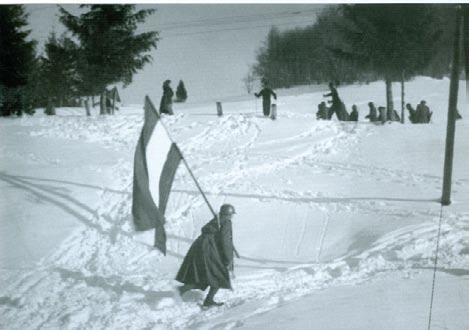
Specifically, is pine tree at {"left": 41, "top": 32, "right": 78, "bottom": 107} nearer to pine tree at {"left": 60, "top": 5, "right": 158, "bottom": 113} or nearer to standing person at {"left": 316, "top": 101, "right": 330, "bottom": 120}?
pine tree at {"left": 60, "top": 5, "right": 158, "bottom": 113}

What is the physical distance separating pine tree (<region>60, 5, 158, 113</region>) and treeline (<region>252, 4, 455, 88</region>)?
13.5ft

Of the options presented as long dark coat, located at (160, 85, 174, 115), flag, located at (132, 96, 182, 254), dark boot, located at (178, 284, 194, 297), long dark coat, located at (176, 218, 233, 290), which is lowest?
dark boot, located at (178, 284, 194, 297)

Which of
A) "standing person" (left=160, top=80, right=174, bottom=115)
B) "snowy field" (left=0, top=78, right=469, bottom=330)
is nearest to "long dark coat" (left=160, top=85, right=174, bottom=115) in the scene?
"standing person" (left=160, top=80, right=174, bottom=115)

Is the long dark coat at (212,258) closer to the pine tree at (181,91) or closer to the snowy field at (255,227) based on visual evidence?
the snowy field at (255,227)

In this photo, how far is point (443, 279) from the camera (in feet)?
23.8

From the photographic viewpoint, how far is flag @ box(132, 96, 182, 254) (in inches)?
334

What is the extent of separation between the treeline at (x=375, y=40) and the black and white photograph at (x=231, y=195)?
9 centimetres

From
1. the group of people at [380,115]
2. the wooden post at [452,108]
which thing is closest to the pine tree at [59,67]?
the group of people at [380,115]

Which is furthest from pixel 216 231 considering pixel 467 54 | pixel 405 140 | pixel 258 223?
pixel 405 140

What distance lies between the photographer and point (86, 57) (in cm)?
1866

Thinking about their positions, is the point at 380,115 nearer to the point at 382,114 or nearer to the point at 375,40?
the point at 382,114

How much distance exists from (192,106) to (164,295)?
1683 centimetres

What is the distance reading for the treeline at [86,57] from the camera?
15734mm

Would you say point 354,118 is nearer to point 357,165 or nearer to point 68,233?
point 357,165
